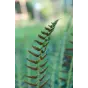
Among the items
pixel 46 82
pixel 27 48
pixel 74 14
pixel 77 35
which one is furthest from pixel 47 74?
pixel 74 14

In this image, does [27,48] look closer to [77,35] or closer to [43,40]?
[43,40]

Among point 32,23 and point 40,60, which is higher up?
point 32,23

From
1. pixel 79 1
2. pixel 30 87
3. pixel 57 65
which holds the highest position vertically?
pixel 79 1

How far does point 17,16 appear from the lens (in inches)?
66.9

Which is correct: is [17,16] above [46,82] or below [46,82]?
above

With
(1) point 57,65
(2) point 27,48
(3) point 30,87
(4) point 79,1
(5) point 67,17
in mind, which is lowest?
(3) point 30,87

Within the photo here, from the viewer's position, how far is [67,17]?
1.71m

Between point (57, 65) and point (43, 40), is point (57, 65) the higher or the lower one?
the lower one

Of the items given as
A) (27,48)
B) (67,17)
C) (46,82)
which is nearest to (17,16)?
(27,48)

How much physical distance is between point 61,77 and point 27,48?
29 cm

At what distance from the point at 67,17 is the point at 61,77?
0.39 metres

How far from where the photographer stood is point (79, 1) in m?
1.72
